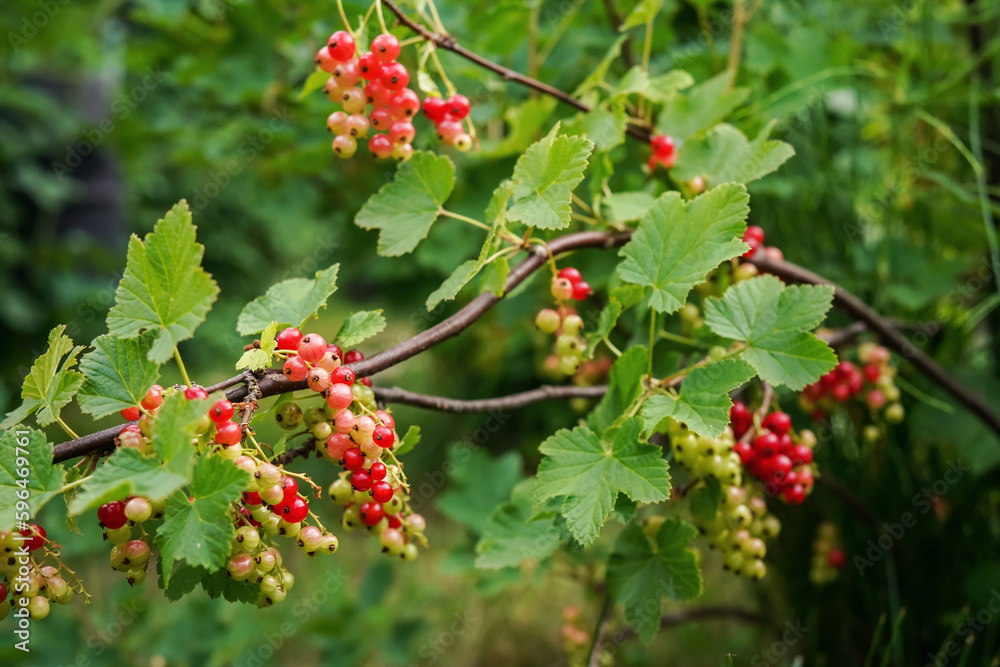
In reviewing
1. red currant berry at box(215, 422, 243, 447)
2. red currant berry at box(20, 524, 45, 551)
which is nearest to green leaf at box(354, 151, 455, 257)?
red currant berry at box(215, 422, 243, 447)

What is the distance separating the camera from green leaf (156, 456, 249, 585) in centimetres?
42

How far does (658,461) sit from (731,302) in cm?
18

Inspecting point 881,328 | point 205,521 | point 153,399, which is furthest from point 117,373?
point 881,328

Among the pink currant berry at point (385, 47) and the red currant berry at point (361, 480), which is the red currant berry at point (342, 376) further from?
the pink currant berry at point (385, 47)

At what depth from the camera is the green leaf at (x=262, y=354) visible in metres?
0.48

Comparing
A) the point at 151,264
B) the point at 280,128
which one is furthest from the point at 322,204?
the point at 151,264

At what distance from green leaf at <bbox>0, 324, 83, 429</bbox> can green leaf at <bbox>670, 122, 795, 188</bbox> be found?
0.60 m

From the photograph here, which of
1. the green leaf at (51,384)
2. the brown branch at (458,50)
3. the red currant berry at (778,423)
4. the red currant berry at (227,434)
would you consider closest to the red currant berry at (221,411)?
the red currant berry at (227,434)

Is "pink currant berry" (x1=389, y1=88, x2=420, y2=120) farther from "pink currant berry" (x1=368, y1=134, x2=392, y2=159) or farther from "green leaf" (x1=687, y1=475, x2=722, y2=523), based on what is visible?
"green leaf" (x1=687, y1=475, x2=722, y2=523)

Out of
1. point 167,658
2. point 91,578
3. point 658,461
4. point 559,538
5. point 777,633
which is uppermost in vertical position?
point 658,461

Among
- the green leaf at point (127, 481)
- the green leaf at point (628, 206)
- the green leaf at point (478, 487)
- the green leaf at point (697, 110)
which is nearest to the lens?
the green leaf at point (127, 481)

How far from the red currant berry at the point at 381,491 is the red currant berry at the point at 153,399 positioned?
0.16 metres

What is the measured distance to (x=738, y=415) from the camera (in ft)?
2.38

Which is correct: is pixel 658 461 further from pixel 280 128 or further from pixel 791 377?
pixel 280 128
